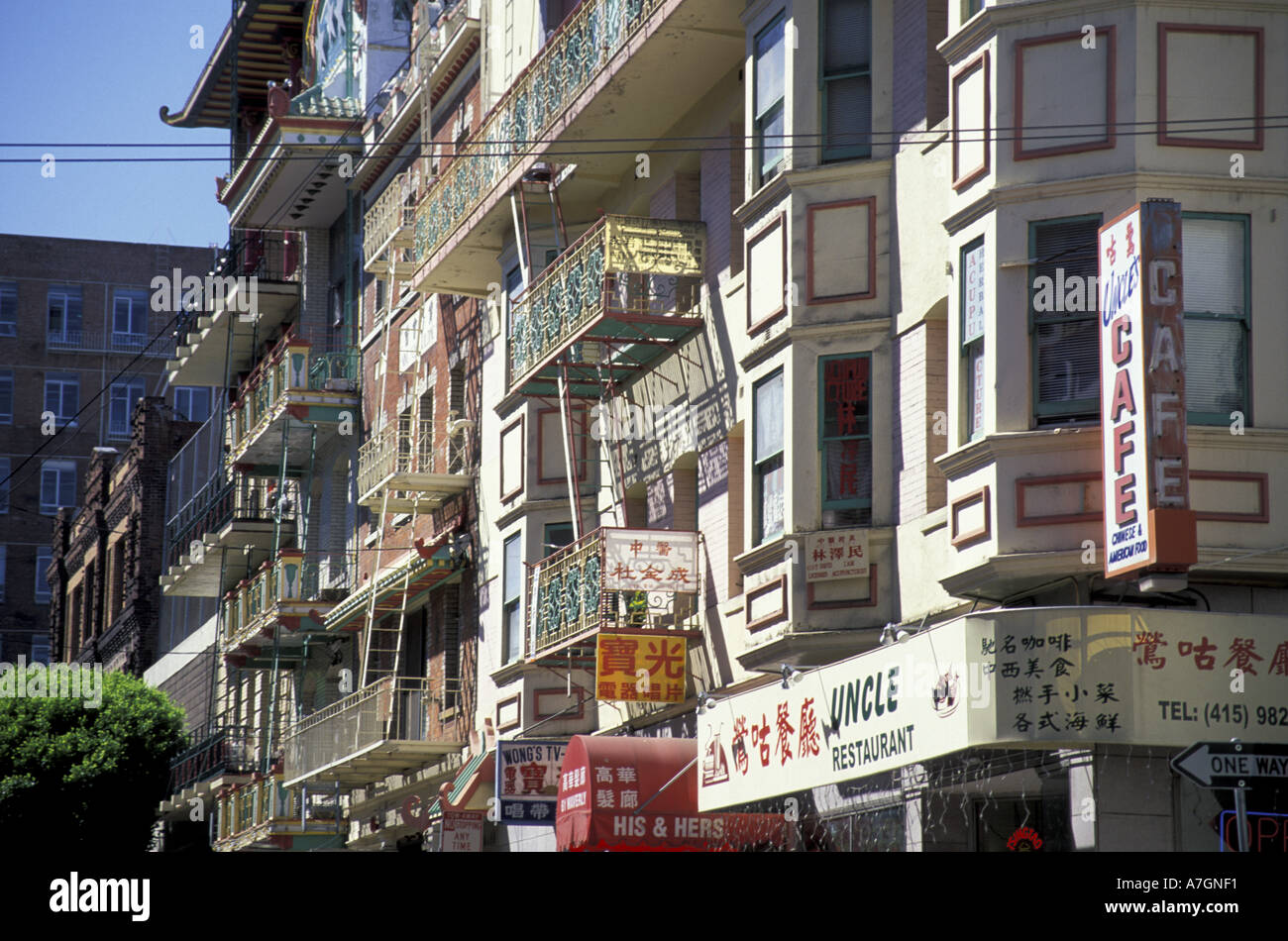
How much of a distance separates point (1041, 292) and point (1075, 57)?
74.8 inches

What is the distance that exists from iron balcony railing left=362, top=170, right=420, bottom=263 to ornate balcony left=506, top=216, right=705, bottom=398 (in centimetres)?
914

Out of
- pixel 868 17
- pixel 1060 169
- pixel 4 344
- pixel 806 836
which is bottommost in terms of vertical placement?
pixel 806 836

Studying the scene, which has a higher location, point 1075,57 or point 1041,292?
point 1075,57

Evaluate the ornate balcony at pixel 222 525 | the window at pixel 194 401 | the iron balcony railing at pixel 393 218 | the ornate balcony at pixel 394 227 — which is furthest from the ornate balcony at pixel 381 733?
the window at pixel 194 401

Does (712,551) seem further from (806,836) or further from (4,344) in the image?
(4,344)

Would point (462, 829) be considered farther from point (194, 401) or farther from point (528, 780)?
point (194, 401)

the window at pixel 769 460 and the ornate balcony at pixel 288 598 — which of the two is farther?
the ornate balcony at pixel 288 598

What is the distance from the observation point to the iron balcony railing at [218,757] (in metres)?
43.9

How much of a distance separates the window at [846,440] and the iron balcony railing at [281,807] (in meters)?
18.4

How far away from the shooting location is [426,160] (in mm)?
34219

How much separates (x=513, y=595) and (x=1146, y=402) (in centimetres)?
1526

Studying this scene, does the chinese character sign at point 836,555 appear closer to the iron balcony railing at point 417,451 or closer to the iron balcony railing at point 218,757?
the iron balcony railing at point 417,451
